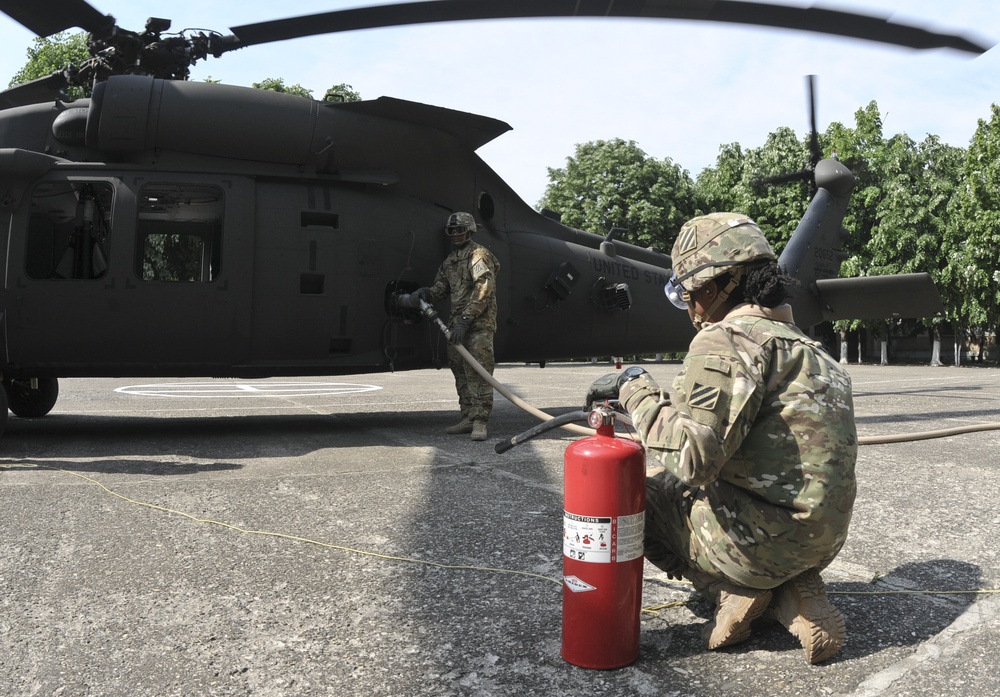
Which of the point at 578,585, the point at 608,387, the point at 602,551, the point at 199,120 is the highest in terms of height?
the point at 199,120

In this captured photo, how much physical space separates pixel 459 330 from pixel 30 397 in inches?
201

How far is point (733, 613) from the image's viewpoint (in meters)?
2.51

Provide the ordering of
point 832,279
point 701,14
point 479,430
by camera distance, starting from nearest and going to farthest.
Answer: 1. point 701,14
2. point 479,430
3. point 832,279

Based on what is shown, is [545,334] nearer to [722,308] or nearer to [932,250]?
[722,308]

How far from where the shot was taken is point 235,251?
6.81 metres

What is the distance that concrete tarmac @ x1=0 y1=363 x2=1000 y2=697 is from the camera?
2381 mm

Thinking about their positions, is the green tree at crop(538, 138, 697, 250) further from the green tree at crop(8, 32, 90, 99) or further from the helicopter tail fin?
the helicopter tail fin

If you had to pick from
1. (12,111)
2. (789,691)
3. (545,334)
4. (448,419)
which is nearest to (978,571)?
(789,691)

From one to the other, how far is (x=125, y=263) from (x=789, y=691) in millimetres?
6225

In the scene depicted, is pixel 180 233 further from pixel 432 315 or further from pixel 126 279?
pixel 432 315

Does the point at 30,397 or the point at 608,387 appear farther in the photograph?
the point at 30,397

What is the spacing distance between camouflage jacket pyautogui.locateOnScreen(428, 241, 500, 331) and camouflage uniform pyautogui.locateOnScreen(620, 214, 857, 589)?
481 cm

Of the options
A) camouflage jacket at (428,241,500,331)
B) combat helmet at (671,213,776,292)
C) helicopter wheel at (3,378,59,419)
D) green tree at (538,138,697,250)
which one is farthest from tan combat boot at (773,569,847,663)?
green tree at (538,138,697,250)

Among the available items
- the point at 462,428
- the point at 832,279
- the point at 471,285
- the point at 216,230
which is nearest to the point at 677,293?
the point at 471,285
